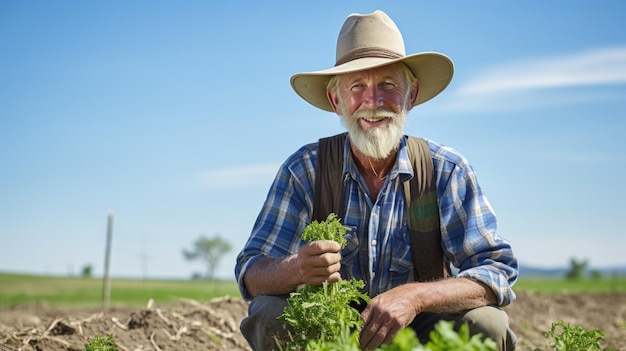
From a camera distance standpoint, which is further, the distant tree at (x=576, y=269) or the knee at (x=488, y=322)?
the distant tree at (x=576, y=269)

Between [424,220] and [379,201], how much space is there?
35cm

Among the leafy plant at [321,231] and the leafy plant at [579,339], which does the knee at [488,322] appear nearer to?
the leafy plant at [579,339]

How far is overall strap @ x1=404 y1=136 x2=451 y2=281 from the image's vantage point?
5.08m

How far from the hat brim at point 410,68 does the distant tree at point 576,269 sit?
60.1 metres

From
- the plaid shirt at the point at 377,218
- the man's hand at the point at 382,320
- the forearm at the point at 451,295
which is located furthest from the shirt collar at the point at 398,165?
the man's hand at the point at 382,320

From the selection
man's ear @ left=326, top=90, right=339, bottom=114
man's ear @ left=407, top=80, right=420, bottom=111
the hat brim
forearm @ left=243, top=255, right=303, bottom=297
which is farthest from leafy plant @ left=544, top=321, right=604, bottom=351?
man's ear @ left=326, top=90, right=339, bottom=114

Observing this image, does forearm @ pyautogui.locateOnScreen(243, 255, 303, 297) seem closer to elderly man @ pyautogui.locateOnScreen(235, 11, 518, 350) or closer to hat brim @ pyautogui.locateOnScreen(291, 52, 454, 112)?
elderly man @ pyautogui.locateOnScreen(235, 11, 518, 350)

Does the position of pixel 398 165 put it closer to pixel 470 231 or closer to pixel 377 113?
pixel 377 113

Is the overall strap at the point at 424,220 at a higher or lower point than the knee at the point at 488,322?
higher

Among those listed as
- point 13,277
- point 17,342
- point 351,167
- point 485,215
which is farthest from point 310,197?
point 13,277

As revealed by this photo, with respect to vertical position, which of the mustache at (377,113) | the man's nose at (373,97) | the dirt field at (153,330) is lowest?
the dirt field at (153,330)

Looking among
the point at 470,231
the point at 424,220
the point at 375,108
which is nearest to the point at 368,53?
the point at 375,108

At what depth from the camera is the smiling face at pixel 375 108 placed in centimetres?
509

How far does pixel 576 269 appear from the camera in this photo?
A: 64.2m
